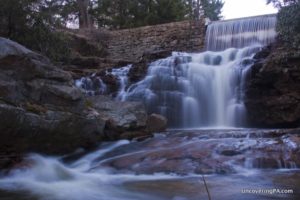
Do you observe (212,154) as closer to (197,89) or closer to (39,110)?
(39,110)

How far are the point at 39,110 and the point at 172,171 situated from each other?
2.70 meters

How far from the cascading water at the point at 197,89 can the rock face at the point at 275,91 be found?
388mm

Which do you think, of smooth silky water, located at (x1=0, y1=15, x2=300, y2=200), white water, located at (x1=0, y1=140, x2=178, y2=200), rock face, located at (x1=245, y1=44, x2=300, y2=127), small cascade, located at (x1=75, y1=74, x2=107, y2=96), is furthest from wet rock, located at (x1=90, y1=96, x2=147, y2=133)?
rock face, located at (x1=245, y1=44, x2=300, y2=127)

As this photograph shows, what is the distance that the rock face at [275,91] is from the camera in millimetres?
12153

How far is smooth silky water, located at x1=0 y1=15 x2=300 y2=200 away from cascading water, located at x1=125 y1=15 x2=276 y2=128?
3cm

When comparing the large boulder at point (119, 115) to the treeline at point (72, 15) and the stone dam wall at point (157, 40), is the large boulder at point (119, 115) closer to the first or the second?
the treeline at point (72, 15)

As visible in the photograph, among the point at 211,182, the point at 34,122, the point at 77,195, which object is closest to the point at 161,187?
the point at 211,182

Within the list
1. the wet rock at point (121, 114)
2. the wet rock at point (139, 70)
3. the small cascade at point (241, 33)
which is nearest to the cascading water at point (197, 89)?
the wet rock at point (139, 70)

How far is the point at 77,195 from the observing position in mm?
6074

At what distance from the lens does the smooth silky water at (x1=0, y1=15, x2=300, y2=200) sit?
6.18 metres

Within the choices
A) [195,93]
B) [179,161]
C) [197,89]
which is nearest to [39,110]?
[179,161]

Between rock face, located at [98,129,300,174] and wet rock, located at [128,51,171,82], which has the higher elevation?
wet rock, located at [128,51,171,82]

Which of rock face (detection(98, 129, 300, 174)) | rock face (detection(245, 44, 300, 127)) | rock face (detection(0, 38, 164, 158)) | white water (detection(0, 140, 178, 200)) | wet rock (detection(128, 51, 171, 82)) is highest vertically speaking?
wet rock (detection(128, 51, 171, 82))

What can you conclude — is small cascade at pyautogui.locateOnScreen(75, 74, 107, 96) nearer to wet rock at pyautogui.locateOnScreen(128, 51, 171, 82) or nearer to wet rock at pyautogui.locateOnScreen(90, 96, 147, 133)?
wet rock at pyautogui.locateOnScreen(128, 51, 171, 82)
